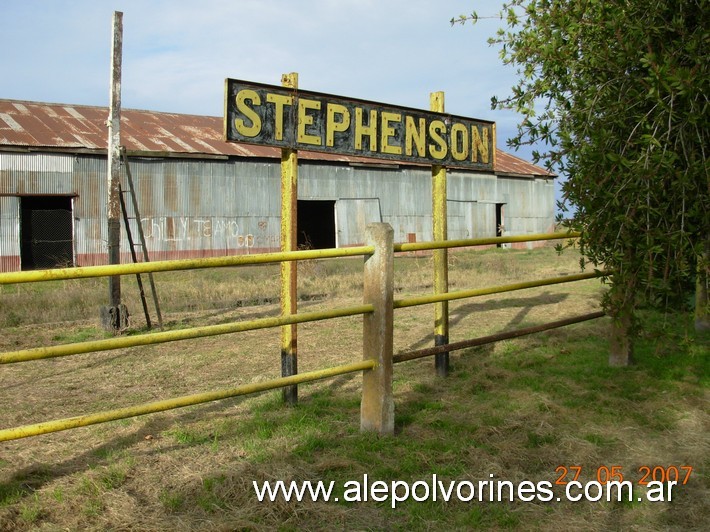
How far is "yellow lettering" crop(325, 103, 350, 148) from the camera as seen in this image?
4973 mm

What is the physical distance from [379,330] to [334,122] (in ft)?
5.80

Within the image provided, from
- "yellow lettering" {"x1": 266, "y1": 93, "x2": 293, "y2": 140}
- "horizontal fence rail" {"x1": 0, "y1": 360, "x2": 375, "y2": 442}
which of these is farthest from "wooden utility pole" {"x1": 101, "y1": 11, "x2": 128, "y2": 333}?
"horizontal fence rail" {"x1": 0, "y1": 360, "x2": 375, "y2": 442}

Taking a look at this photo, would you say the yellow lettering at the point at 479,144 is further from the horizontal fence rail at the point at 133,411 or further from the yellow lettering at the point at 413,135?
the horizontal fence rail at the point at 133,411

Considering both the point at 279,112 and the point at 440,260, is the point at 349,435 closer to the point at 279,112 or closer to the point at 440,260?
the point at 440,260

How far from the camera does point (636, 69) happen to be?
5309 millimetres

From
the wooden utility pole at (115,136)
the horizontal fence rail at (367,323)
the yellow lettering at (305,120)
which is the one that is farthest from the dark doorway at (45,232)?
the horizontal fence rail at (367,323)

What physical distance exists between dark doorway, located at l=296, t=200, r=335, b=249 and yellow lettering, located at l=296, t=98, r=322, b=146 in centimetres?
1974

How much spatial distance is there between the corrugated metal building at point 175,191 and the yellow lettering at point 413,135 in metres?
11.0

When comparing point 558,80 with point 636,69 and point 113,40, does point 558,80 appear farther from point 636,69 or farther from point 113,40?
point 113,40

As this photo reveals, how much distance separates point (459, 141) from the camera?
599 centimetres

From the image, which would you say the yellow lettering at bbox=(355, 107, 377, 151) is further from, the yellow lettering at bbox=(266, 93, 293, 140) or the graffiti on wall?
the graffiti on wall

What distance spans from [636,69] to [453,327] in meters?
3.82

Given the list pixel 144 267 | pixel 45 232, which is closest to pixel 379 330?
pixel 144 267

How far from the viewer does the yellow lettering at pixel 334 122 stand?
4.97m
